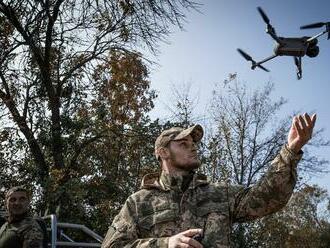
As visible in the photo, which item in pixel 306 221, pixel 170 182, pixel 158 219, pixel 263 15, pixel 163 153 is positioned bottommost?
pixel 306 221

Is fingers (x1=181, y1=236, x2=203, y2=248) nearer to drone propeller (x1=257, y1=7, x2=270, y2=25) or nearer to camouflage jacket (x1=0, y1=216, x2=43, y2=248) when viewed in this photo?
camouflage jacket (x1=0, y1=216, x2=43, y2=248)

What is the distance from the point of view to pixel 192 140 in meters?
3.04

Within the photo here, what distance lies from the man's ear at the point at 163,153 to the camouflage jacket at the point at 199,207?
6.3 inches

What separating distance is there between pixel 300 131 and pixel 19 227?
327cm

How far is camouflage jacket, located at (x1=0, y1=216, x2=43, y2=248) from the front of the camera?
455 cm

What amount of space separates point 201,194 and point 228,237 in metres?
0.31

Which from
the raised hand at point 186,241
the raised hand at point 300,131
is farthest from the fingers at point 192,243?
the raised hand at point 300,131

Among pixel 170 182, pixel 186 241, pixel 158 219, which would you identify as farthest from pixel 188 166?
pixel 186 241

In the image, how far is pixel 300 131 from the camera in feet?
8.34

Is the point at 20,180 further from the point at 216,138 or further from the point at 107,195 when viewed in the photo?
the point at 216,138

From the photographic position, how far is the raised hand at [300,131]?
254 cm

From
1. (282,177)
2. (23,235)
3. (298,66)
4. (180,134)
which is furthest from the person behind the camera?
(298,66)

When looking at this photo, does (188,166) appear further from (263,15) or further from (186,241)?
(263,15)

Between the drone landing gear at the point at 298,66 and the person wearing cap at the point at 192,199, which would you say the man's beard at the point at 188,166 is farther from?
the drone landing gear at the point at 298,66
